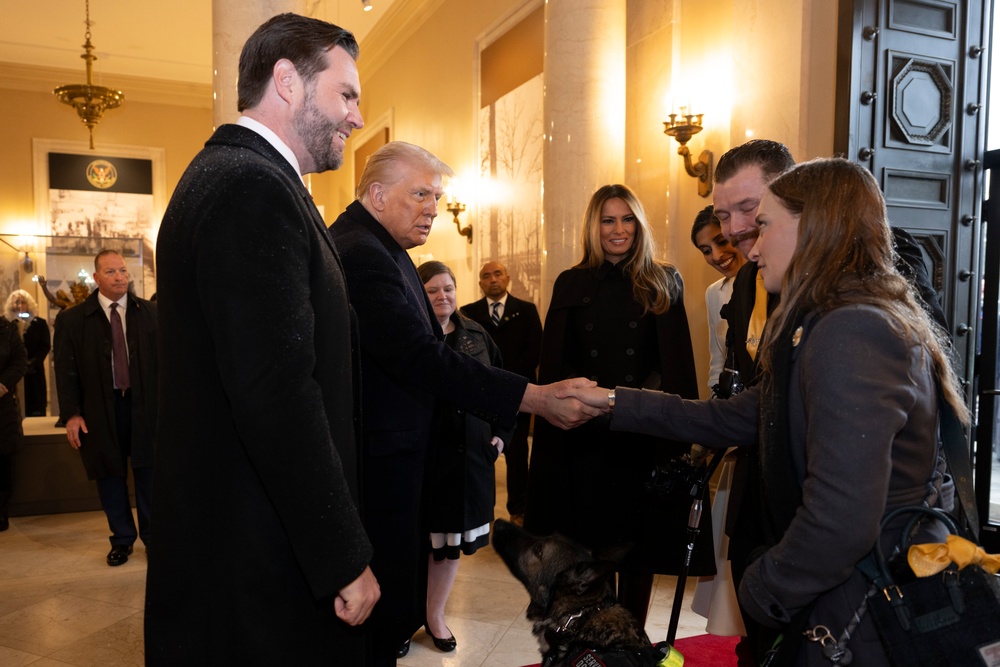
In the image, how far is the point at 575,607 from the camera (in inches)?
83.0

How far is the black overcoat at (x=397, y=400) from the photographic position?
7.42ft

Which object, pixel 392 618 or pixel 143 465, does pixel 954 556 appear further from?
pixel 143 465

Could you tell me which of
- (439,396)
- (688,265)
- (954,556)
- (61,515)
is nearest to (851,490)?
(954,556)

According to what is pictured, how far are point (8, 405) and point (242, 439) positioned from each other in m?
5.39

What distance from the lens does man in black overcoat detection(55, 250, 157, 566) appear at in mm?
4953

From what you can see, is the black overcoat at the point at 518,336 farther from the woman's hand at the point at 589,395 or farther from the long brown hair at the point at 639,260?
the woman's hand at the point at 589,395

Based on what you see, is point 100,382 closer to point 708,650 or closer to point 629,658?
point 708,650

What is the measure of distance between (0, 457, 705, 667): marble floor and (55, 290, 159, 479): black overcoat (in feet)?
A: 2.20

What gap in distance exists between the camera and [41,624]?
3.92m

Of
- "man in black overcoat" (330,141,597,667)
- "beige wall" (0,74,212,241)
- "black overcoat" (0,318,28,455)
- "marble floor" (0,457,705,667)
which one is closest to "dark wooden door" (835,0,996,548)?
"marble floor" (0,457,705,667)

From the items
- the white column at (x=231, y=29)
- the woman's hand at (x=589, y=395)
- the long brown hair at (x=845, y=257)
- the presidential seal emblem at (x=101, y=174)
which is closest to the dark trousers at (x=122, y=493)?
the white column at (x=231, y=29)

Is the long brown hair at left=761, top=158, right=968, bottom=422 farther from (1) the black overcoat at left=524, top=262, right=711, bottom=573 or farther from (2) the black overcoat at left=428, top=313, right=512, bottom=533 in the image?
(2) the black overcoat at left=428, top=313, right=512, bottom=533

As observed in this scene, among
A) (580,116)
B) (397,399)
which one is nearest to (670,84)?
(580,116)

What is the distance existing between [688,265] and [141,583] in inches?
174
